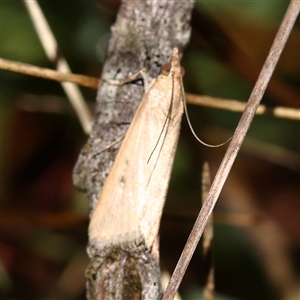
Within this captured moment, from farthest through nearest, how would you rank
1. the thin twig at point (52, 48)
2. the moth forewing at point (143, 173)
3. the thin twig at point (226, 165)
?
1. the thin twig at point (52, 48)
2. the moth forewing at point (143, 173)
3. the thin twig at point (226, 165)

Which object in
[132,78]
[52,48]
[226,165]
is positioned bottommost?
[226,165]

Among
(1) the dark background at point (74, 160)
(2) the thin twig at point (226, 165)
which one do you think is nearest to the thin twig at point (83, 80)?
(2) the thin twig at point (226, 165)

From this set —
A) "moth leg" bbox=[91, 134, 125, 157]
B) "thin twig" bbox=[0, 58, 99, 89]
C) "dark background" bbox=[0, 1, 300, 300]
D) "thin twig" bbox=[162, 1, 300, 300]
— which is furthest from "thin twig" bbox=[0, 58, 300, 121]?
"dark background" bbox=[0, 1, 300, 300]

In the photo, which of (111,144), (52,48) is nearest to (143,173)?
(111,144)

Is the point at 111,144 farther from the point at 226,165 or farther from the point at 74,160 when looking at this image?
the point at 74,160

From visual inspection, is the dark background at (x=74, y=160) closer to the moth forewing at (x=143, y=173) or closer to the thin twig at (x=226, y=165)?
the moth forewing at (x=143, y=173)

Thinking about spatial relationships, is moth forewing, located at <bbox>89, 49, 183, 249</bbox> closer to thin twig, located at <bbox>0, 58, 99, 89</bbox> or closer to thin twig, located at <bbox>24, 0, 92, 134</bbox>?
thin twig, located at <bbox>0, 58, 99, 89</bbox>
